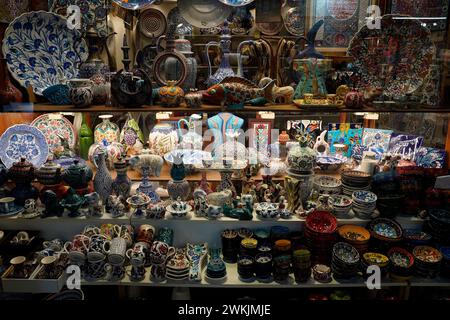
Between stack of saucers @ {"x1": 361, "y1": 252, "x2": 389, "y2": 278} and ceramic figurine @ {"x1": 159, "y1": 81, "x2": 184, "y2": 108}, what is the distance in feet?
4.30

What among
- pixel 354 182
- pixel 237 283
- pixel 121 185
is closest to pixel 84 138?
pixel 121 185

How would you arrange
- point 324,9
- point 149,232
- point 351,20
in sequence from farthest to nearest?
point 324,9, point 351,20, point 149,232

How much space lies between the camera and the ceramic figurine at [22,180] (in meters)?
2.04

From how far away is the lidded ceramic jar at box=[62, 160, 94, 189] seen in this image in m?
2.09

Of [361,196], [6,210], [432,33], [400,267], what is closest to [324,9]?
[432,33]

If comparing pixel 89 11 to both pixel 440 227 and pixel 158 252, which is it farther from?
pixel 440 227

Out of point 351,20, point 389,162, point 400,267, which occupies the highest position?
point 351,20

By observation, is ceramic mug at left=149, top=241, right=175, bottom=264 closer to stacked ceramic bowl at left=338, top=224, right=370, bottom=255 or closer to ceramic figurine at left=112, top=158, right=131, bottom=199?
ceramic figurine at left=112, top=158, right=131, bottom=199

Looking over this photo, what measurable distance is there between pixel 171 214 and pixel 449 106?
65.0 inches

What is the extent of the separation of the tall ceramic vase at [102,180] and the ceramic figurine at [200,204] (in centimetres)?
54

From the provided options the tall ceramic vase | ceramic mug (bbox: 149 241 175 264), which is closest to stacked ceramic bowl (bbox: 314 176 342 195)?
ceramic mug (bbox: 149 241 175 264)

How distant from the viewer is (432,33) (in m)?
1.94

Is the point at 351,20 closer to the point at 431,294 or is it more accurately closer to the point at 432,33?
the point at 432,33

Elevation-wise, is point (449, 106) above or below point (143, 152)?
above
